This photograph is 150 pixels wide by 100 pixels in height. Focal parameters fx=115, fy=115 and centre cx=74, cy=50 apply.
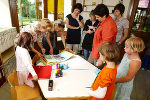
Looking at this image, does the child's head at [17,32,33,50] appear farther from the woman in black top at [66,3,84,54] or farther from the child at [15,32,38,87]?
the woman in black top at [66,3,84,54]

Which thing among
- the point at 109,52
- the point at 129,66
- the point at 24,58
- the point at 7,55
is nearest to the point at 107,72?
the point at 109,52

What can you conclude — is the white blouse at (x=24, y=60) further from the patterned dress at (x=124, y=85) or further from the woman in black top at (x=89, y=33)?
the woman in black top at (x=89, y=33)

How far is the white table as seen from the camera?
3.51 ft

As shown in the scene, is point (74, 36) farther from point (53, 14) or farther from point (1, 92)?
point (1, 92)

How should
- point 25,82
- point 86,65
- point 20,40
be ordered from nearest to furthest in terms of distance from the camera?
point 20,40
point 25,82
point 86,65

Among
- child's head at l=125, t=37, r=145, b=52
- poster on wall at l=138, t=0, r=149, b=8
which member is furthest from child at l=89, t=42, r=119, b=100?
poster on wall at l=138, t=0, r=149, b=8

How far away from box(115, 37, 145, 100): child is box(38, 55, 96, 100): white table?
0.35 meters

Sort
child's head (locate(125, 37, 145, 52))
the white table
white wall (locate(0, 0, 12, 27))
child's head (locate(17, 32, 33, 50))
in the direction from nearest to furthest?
the white table
child's head (locate(125, 37, 145, 52))
child's head (locate(17, 32, 33, 50))
white wall (locate(0, 0, 12, 27))

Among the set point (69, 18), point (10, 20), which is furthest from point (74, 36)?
point (10, 20)

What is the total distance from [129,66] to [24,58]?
1.18 meters

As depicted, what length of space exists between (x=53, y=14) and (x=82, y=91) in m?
2.70

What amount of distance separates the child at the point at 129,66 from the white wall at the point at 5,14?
2166mm

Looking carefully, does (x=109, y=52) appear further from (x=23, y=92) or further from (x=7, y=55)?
(x=7, y=55)

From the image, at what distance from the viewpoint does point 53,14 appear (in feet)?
10.8
